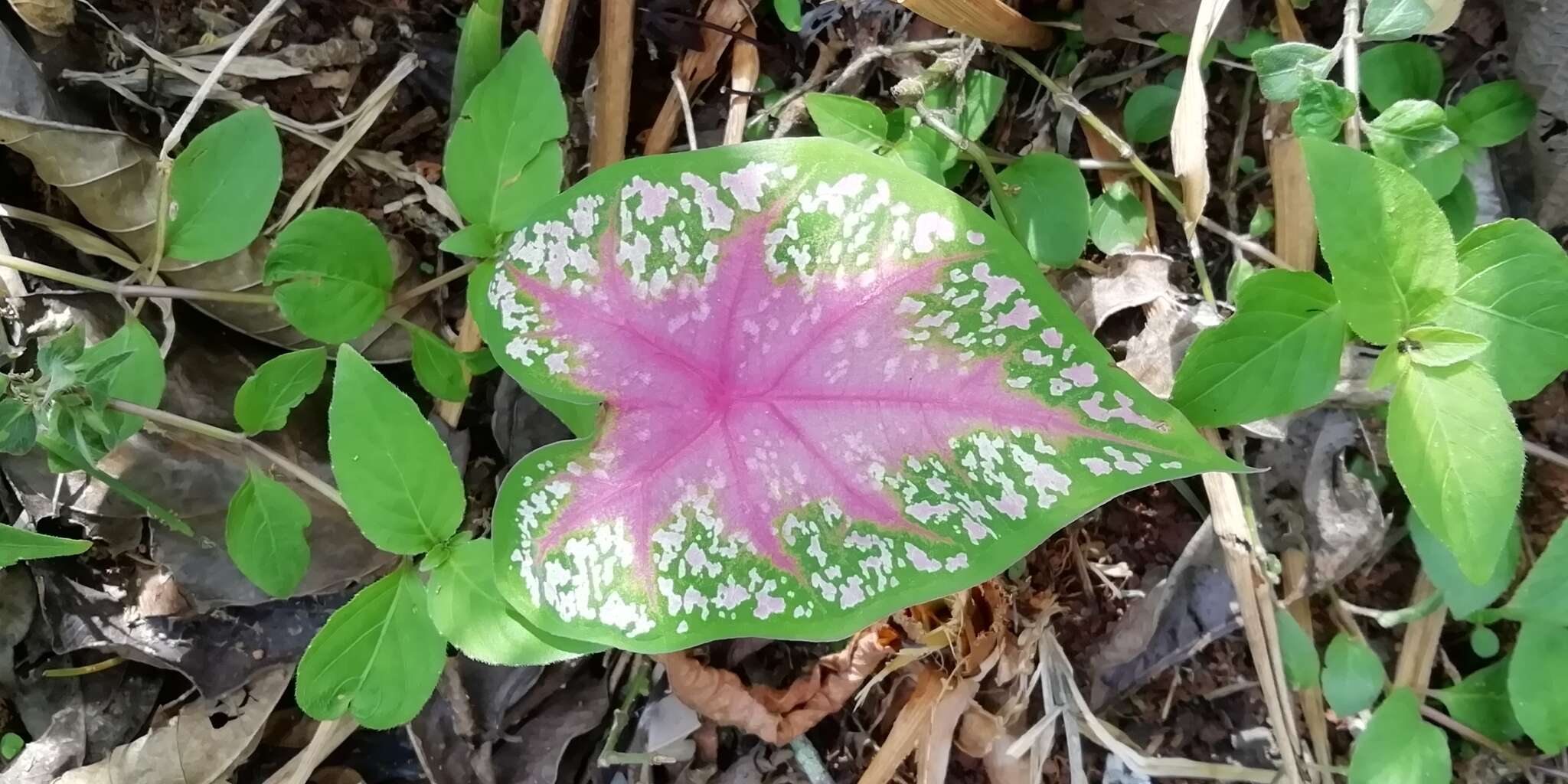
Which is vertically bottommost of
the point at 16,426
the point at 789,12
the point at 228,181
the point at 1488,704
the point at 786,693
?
the point at 786,693

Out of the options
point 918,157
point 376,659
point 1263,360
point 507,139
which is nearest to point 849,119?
point 918,157

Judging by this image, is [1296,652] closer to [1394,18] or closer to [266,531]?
[1394,18]

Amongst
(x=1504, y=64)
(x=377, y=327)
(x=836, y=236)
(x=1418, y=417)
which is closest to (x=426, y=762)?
(x=377, y=327)

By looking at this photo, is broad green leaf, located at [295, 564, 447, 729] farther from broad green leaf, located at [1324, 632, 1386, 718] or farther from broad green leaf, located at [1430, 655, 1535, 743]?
broad green leaf, located at [1430, 655, 1535, 743]

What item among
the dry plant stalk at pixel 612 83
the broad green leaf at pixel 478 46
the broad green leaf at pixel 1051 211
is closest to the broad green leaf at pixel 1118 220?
the broad green leaf at pixel 1051 211

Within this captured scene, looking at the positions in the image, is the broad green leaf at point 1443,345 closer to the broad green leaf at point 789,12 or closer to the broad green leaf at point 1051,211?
the broad green leaf at point 1051,211
